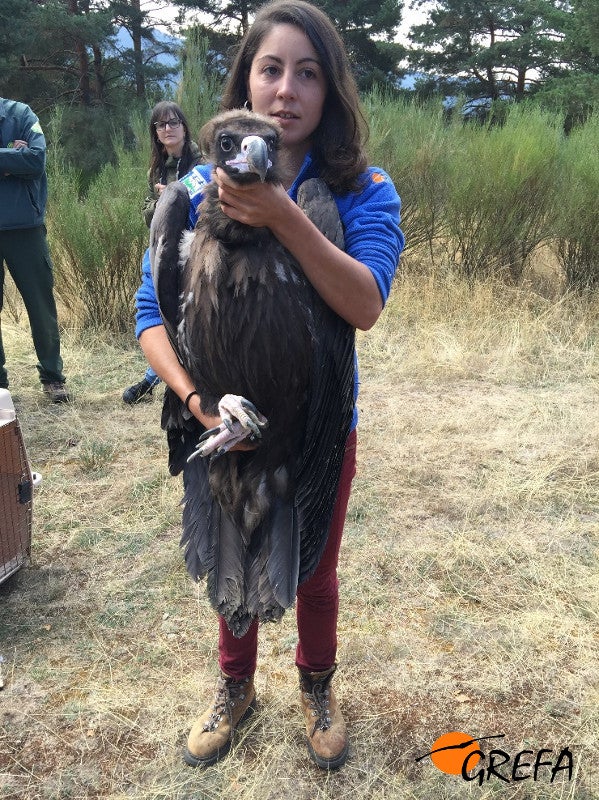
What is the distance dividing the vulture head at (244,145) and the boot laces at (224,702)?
1629 millimetres

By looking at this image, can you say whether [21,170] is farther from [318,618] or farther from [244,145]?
[318,618]

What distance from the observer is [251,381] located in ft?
4.91

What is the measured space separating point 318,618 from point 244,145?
4.54 ft

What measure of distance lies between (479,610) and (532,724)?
2.16ft

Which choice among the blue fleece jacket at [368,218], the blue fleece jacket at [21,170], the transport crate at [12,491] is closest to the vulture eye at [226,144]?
the blue fleece jacket at [368,218]

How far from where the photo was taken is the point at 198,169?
163 centimetres

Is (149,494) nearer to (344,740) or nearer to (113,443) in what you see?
(113,443)

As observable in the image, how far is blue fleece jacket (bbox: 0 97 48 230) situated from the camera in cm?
438

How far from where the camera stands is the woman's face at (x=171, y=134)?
4.73 meters

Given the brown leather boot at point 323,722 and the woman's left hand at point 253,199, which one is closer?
the woman's left hand at point 253,199

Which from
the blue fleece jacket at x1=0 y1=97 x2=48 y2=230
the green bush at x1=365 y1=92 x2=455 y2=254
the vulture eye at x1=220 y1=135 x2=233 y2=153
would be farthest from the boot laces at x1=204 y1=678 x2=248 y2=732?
the green bush at x1=365 y1=92 x2=455 y2=254

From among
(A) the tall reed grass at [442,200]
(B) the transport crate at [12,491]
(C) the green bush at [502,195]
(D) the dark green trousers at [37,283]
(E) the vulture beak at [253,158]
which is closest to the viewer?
(E) the vulture beak at [253,158]

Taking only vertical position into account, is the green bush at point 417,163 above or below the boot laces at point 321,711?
above

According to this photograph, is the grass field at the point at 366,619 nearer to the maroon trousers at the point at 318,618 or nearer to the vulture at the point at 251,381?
the maroon trousers at the point at 318,618
